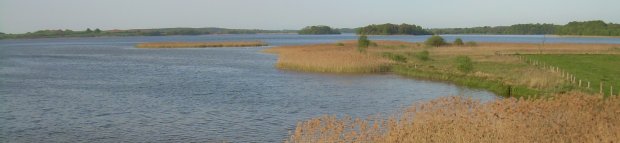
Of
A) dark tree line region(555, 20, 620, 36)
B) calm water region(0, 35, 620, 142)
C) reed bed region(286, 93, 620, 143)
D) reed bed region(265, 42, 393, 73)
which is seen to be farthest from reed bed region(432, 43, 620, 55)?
dark tree line region(555, 20, 620, 36)

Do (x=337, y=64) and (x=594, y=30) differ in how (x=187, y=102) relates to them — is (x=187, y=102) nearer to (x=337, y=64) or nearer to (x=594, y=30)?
(x=337, y=64)

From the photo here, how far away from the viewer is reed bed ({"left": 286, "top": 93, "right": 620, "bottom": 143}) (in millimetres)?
12805

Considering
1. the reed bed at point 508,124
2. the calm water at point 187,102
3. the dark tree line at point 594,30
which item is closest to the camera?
the reed bed at point 508,124

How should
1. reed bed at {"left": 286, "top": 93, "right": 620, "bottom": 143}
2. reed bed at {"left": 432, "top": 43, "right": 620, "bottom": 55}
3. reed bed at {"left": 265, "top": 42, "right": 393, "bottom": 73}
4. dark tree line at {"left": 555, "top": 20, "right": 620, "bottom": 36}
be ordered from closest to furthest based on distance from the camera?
1. reed bed at {"left": 286, "top": 93, "right": 620, "bottom": 143}
2. reed bed at {"left": 265, "top": 42, "right": 393, "bottom": 73}
3. reed bed at {"left": 432, "top": 43, "right": 620, "bottom": 55}
4. dark tree line at {"left": 555, "top": 20, "right": 620, "bottom": 36}

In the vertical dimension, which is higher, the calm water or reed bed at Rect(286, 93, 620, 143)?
reed bed at Rect(286, 93, 620, 143)

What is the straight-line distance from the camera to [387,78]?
136 feet

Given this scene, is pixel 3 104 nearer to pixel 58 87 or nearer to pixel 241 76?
pixel 58 87

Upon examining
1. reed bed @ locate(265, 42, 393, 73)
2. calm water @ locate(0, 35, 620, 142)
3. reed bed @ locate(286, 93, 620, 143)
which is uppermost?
reed bed @ locate(286, 93, 620, 143)

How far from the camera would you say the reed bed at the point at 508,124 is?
12.8 metres

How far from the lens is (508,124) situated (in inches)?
538

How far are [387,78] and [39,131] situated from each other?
24640 millimetres

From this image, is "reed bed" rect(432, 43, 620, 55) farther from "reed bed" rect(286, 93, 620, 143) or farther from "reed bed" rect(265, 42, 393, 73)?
"reed bed" rect(286, 93, 620, 143)

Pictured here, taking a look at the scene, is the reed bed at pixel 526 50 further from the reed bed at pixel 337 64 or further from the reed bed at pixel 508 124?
the reed bed at pixel 508 124

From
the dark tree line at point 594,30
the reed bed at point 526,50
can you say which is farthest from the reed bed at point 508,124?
the dark tree line at point 594,30
